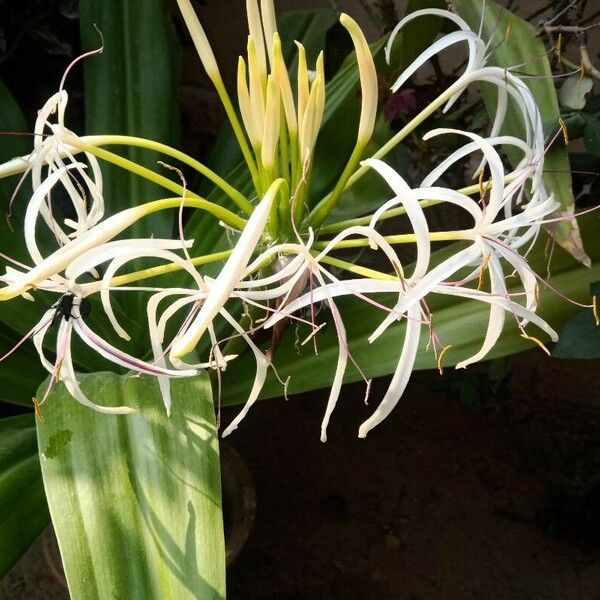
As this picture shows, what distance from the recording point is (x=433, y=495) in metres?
1.07

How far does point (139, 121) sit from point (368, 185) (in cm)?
28

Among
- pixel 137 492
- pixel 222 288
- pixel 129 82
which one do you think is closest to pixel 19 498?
pixel 137 492

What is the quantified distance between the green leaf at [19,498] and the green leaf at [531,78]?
1.51 ft

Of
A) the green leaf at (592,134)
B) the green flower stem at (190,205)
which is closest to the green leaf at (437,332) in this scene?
the green leaf at (592,134)

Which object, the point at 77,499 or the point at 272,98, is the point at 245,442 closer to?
the point at 77,499

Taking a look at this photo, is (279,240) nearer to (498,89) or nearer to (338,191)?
(338,191)

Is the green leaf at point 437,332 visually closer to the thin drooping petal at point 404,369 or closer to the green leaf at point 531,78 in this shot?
the green leaf at point 531,78

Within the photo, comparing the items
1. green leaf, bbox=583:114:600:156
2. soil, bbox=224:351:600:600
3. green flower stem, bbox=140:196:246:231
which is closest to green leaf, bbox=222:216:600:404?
green leaf, bbox=583:114:600:156

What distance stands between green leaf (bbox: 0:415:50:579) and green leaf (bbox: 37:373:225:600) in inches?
4.2

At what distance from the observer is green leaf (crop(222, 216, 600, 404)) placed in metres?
0.60

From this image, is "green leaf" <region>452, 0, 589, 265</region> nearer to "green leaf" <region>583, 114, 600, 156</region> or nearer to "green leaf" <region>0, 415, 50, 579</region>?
"green leaf" <region>583, 114, 600, 156</region>

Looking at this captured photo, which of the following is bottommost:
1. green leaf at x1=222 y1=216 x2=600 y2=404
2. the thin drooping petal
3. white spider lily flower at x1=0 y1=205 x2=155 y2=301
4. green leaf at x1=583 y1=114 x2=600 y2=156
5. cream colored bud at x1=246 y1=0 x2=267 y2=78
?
green leaf at x1=222 y1=216 x2=600 y2=404

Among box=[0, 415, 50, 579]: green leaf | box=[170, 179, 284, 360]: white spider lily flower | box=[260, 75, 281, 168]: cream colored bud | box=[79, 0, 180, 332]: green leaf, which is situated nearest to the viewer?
box=[170, 179, 284, 360]: white spider lily flower

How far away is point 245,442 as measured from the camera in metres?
1.13
